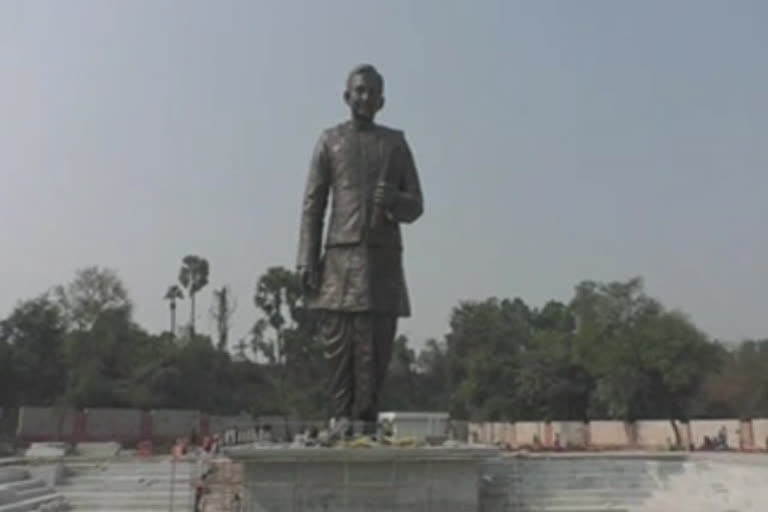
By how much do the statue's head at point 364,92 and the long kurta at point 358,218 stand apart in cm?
18

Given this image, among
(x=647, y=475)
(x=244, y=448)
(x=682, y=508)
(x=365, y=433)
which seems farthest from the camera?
(x=647, y=475)

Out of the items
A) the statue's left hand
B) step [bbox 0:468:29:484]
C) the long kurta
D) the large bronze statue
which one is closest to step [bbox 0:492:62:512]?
step [bbox 0:468:29:484]

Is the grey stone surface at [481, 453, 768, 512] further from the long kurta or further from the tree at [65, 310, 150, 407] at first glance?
the tree at [65, 310, 150, 407]

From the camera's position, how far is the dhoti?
862 cm

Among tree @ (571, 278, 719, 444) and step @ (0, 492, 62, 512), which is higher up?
tree @ (571, 278, 719, 444)

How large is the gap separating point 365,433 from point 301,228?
223 centimetres

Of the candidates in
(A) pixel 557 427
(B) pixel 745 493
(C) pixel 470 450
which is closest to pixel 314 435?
(C) pixel 470 450

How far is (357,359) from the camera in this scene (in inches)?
341

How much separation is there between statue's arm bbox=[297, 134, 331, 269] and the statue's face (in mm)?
498

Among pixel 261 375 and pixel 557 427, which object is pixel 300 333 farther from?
pixel 557 427

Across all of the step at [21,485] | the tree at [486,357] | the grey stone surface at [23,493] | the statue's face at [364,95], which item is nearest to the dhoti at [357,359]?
the statue's face at [364,95]

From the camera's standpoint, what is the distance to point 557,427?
34469 millimetres

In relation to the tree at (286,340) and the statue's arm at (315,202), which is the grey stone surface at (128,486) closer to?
the statue's arm at (315,202)

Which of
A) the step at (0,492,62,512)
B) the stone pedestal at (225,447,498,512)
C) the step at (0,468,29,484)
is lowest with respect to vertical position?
the step at (0,492,62,512)
